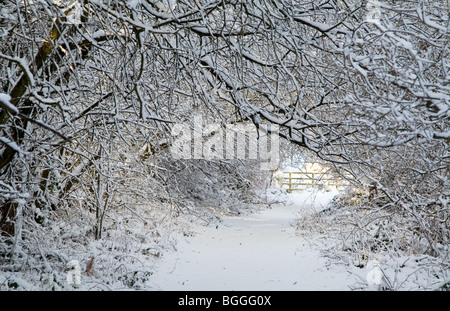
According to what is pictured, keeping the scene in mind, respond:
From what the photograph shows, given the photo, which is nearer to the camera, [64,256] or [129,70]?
[129,70]

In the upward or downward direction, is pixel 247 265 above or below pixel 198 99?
below

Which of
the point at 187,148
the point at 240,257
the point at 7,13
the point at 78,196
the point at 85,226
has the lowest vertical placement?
the point at 240,257

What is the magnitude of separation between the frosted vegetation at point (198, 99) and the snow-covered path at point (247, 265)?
0.52 metres

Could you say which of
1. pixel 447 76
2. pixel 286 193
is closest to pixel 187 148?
pixel 447 76

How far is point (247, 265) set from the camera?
7.38 metres

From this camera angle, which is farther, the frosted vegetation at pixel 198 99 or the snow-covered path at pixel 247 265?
the snow-covered path at pixel 247 265

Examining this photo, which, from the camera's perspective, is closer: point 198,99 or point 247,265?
point 198,99

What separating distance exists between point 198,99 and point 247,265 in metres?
3.17

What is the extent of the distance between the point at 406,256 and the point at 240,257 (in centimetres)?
298

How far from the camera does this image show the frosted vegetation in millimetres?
3840

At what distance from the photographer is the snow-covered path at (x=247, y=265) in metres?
5.91

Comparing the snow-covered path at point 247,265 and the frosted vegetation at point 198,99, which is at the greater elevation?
the frosted vegetation at point 198,99

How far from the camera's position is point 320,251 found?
313 inches
